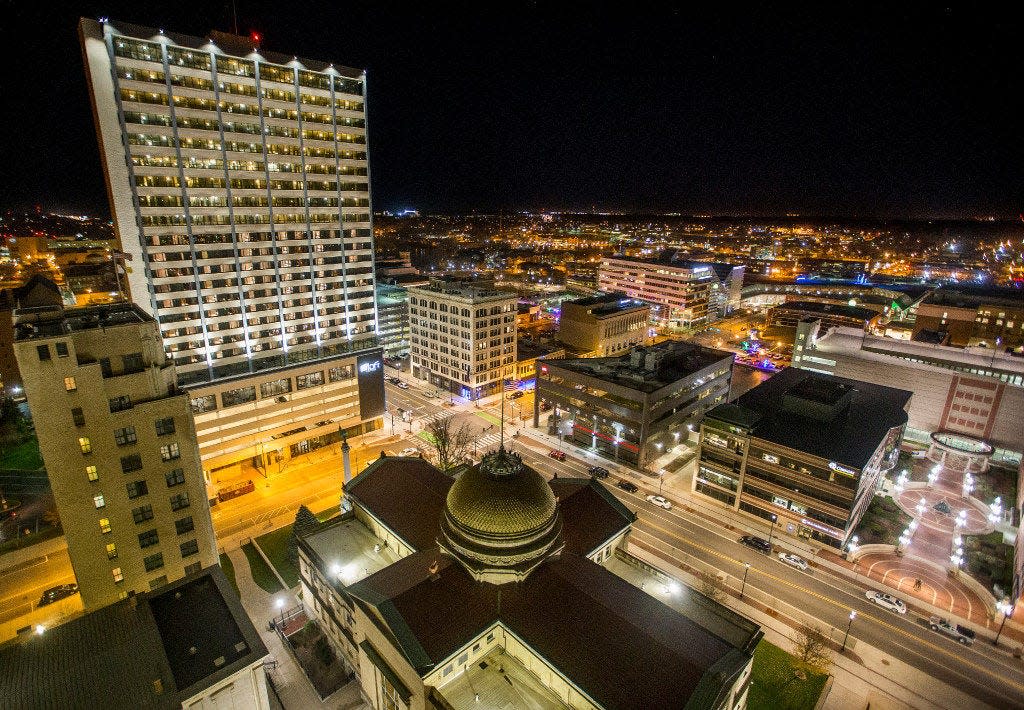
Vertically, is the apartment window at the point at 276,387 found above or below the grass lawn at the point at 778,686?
above

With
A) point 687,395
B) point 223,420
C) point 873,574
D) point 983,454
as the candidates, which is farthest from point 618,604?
point 983,454

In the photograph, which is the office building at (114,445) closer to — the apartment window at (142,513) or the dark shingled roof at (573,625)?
the apartment window at (142,513)

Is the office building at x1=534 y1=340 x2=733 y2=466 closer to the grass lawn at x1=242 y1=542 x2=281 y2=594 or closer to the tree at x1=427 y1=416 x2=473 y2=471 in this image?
the tree at x1=427 y1=416 x2=473 y2=471

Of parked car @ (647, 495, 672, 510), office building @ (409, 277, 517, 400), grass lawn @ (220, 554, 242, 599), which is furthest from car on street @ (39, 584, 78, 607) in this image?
parked car @ (647, 495, 672, 510)

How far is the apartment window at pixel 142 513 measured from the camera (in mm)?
42125

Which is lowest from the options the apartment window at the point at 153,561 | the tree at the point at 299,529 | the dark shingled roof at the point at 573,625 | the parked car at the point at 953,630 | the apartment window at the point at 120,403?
the parked car at the point at 953,630

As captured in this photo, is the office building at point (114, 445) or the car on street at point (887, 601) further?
the car on street at point (887, 601)

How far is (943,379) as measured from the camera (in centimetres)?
8900

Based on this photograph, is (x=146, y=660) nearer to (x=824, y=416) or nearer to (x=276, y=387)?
(x=276, y=387)

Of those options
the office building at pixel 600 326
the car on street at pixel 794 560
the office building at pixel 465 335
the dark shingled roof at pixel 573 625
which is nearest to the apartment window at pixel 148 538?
the dark shingled roof at pixel 573 625

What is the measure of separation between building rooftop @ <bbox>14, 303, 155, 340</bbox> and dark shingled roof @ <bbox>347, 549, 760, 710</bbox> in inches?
1211

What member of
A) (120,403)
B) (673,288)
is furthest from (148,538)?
(673,288)

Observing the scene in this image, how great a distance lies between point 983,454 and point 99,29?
14465cm

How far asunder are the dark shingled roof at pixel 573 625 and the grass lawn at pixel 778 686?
8800mm
